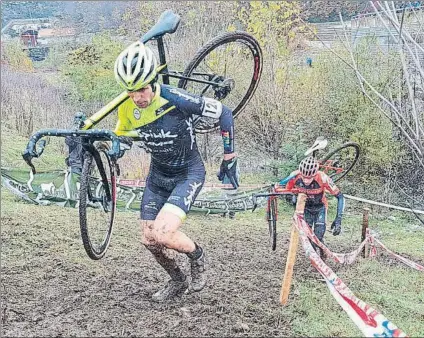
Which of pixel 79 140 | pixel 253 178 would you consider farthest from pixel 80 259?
pixel 253 178

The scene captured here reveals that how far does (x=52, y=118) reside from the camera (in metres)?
8.56

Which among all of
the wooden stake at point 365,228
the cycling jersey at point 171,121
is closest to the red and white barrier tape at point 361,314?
the cycling jersey at point 171,121

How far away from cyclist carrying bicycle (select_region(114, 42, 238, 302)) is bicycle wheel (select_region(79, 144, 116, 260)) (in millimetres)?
388

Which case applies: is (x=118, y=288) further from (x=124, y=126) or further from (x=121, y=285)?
(x=124, y=126)

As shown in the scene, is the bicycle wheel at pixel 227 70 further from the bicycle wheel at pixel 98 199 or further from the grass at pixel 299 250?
the grass at pixel 299 250

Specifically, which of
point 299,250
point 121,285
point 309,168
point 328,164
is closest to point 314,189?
point 309,168

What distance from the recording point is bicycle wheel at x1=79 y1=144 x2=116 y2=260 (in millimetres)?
4969

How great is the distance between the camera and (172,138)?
16.4ft

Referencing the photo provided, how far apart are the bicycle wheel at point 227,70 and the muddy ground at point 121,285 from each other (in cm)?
165

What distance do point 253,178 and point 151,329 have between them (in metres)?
5.90

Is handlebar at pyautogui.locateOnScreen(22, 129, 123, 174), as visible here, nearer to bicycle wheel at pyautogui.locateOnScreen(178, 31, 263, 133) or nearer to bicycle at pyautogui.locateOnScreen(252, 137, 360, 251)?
bicycle wheel at pyautogui.locateOnScreen(178, 31, 263, 133)

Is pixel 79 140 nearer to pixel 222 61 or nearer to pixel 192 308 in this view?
pixel 192 308

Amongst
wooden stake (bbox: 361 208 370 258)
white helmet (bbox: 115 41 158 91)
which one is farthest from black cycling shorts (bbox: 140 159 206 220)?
wooden stake (bbox: 361 208 370 258)

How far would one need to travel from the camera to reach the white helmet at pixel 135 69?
4680mm
